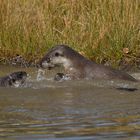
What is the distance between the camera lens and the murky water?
5.55 meters

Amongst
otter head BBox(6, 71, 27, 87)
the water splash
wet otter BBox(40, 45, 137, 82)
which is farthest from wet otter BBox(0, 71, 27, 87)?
wet otter BBox(40, 45, 137, 82)

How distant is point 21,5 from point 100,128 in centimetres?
579

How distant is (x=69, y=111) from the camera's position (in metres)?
6.68

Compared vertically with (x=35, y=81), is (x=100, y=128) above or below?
above

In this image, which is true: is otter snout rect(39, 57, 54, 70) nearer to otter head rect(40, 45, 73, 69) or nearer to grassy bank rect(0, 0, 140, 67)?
otter head rect(40, 45, 73, 69)

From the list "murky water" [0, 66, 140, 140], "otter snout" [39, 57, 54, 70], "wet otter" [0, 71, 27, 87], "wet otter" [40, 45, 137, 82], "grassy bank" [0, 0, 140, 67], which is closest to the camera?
"murky water" [0, 66, 140, 140]

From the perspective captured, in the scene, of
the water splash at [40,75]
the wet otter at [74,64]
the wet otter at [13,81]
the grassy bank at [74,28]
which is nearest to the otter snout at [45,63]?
the wet otter at [74,64]

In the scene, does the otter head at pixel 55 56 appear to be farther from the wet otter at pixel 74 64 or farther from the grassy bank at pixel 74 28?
the grassy bank at pixel 74 28

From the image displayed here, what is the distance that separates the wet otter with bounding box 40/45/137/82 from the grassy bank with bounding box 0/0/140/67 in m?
0.95

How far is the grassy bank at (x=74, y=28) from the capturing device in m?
10.1

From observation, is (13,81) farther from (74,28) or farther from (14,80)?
(74,28)

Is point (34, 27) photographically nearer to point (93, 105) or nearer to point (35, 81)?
point (35, 81)

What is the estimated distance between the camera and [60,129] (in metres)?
5.75

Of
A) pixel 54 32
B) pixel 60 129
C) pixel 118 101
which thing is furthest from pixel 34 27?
pixel 60 129
